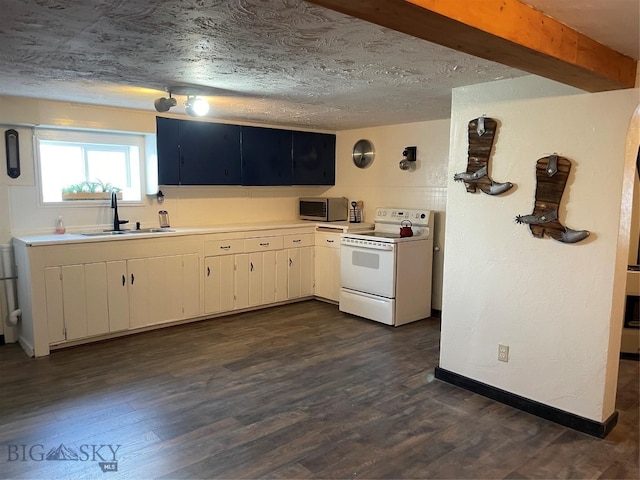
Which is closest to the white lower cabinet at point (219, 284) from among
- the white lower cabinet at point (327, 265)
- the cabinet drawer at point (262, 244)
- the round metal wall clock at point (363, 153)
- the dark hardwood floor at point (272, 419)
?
the cabinet drawer at point (262, 244)

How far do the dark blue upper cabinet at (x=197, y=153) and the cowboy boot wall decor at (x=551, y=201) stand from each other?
328cm

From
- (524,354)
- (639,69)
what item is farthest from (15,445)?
(639,69)

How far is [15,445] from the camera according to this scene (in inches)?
97.6

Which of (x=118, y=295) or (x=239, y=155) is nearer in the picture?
(x=118, y=295)

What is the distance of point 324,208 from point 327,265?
28.4 inches

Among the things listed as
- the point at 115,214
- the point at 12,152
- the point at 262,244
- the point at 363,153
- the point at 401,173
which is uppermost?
the point at 363,153

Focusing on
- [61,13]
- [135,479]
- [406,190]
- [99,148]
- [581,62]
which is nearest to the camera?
[61,13]

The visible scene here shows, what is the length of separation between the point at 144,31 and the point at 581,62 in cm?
196

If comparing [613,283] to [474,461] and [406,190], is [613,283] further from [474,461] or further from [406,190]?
[406,190]

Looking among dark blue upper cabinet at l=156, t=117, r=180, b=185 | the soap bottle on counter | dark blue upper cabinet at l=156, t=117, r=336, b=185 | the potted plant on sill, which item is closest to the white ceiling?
dark blue upper cabinet at l=156, t=117, r=180, b=185

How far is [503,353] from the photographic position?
3.03 metres

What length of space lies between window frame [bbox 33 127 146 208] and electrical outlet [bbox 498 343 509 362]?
365 centimetres

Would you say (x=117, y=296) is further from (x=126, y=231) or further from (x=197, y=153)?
(x=197, y=153)

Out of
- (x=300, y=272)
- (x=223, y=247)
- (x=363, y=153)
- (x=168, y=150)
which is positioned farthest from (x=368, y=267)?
(x=168, y=150)
